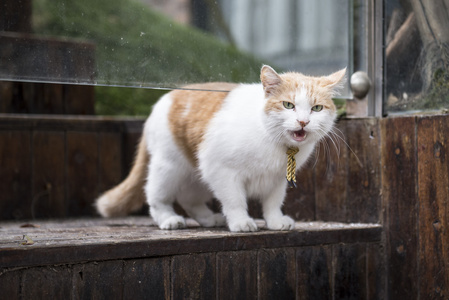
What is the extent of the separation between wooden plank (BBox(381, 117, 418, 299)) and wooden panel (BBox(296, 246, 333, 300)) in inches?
12.4

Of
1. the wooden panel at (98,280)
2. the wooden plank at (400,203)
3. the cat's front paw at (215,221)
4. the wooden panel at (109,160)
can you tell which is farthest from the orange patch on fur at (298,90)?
the wooden panel at (109,160)

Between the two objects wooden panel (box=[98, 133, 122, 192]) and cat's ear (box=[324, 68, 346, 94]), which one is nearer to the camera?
cat's ear (box=[324, 68, 346, 94])

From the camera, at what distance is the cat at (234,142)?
7.30 ft

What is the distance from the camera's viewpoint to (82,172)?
3.61 metres

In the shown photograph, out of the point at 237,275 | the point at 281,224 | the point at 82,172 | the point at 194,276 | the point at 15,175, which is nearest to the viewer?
the point at 194,276

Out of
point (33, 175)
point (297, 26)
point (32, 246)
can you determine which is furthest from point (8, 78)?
point (33, 175)

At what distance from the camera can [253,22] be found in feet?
8.23

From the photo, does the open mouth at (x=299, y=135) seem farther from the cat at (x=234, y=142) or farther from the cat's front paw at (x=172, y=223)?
the cat's front paw at (x=172, y=223)

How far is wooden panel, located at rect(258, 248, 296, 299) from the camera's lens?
2277 millimetres

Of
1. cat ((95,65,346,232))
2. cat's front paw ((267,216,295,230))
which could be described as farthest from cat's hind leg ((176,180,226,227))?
cat's front paw ((267,216,295,230))

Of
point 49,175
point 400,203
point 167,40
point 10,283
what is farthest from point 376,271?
point 49,175

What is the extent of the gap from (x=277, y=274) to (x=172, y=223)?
537 mm

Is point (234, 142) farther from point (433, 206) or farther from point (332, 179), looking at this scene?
point (433, 206)

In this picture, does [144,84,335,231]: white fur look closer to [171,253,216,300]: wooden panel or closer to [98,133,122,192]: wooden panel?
[171,253,216,300]: wooden panel
